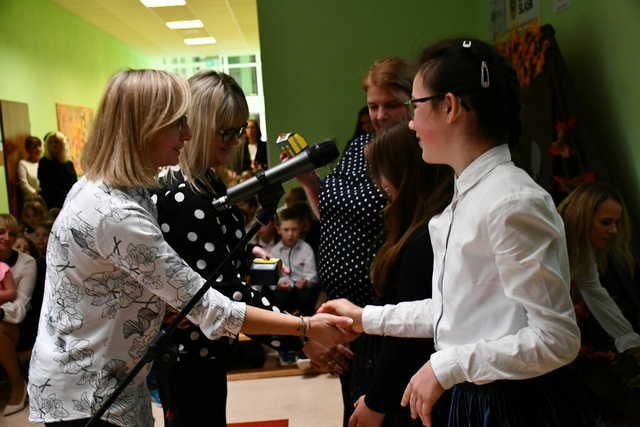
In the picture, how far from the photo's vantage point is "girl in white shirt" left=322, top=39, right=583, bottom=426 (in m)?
0.98

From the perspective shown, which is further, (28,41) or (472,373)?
(28,41)

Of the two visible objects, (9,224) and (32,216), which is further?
(32,216)

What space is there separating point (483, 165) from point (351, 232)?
0.72 m

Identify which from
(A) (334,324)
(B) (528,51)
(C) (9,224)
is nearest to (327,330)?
(A) (334,324)

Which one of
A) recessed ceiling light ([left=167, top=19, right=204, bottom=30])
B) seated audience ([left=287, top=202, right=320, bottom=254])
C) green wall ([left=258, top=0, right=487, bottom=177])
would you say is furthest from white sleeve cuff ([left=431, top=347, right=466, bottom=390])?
recessed ceiling light ([left=167, top=19, right=204, bottom=30])

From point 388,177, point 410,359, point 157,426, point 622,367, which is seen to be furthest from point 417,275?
point 157,426

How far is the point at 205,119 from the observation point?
1.61 m

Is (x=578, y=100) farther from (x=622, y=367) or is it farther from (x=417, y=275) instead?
(x=417, y=275)

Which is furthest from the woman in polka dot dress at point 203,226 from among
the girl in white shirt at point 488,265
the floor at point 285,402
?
the floor at point 285,402

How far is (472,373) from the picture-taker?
101cm

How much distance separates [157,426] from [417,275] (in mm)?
2511

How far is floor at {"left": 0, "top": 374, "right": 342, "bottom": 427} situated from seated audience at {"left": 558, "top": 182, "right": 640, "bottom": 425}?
149 cm

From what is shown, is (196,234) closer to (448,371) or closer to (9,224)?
(448,371)

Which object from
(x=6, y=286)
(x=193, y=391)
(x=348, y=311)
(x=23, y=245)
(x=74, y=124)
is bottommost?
(x=6, y=286)
